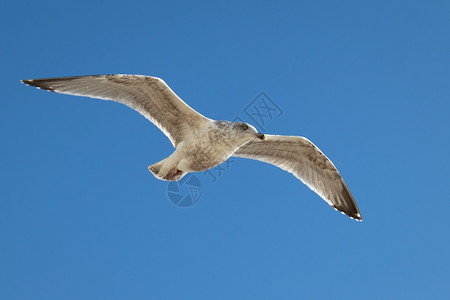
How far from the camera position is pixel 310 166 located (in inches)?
295

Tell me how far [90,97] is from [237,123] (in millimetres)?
1989

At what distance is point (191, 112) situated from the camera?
6.19 meters

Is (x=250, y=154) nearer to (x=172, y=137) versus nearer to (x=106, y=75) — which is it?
(x=172, y=137)

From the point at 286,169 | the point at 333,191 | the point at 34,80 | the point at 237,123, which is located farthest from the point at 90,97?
the point at 333,191

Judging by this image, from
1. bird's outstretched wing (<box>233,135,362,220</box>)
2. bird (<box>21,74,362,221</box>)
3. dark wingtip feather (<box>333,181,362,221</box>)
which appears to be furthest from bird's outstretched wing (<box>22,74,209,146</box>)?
dark wingtip feather (<box>333,181,362,221</box>)

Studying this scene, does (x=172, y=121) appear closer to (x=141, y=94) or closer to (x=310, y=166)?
(x=141, y=94)

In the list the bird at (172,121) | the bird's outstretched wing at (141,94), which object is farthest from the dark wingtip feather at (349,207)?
the bird's outstretched wing at (141,94)

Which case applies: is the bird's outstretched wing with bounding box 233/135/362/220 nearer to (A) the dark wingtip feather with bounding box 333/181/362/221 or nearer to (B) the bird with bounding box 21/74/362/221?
(A) the dark wingtip feather with bounding box 333/181/362/221

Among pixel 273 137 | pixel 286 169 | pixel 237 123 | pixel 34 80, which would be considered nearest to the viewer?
pixel 237 123

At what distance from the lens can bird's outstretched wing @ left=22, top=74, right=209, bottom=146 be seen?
19.9 ft

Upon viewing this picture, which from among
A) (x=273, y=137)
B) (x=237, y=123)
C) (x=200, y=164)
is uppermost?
(x=273, y=137)

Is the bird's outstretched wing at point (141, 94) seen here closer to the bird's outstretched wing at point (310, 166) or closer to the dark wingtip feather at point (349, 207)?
the bird's outstretched wing at point (310, 166)

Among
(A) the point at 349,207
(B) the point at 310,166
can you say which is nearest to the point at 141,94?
(B) the point at 310,166

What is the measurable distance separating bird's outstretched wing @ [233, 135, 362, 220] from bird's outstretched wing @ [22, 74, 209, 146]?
1.31m
